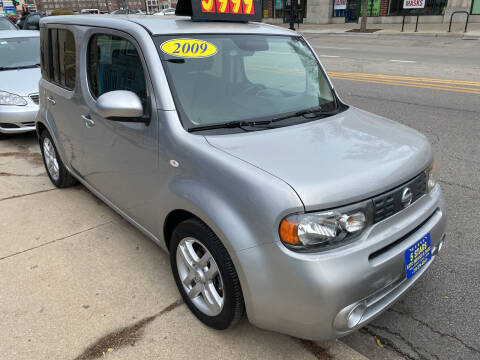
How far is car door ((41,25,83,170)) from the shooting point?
349cm

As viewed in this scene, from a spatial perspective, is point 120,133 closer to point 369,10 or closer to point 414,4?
point 414,4

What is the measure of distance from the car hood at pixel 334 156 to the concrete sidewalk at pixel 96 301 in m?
1.02

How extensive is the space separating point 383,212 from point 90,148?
2.42 m

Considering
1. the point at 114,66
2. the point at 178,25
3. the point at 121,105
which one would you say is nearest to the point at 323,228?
the point at 121,105

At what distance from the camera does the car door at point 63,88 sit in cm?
349

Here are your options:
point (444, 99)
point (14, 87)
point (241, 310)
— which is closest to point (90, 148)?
point (241, 310)

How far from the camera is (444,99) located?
7938 mm

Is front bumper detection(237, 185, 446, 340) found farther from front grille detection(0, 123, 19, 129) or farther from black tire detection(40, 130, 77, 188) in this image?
front grille detection(0, 123, 19, 129)

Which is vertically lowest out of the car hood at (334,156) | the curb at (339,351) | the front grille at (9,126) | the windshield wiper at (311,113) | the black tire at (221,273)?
the curb at (339,351)

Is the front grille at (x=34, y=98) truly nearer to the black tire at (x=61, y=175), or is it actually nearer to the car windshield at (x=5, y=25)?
the black tire at (x=61, y=175)

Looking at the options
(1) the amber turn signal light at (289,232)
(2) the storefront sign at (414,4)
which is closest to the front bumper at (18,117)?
(1) the amber turn signal light at (289,232)

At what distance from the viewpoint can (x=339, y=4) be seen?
30.9 metres

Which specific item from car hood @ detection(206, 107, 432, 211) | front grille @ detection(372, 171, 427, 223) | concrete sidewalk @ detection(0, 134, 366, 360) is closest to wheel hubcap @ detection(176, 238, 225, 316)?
concrete sidewalk @ detection(0, 134, 366, 360)

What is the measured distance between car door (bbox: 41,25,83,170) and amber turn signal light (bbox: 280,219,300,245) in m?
2.29
